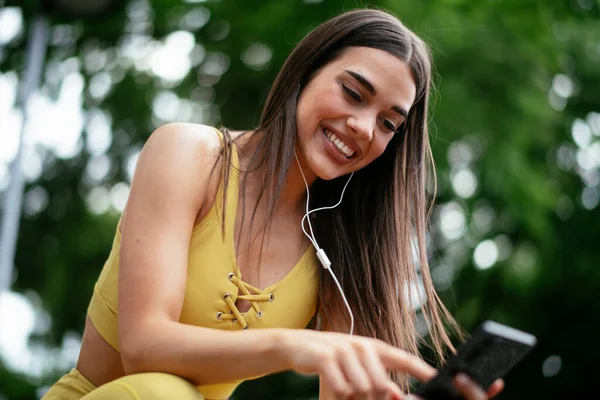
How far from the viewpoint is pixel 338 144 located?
229cm

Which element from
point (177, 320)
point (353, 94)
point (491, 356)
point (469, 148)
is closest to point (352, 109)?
point (353, 94)

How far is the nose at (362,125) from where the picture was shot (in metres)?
2.25

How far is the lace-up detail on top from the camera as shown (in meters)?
2.22

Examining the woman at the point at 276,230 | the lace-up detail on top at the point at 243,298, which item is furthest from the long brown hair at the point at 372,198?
the lace-up detail on top at the point at 243,298

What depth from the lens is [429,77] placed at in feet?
7.97

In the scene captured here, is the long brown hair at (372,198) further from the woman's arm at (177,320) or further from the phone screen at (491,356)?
the phone screen at (491,356)

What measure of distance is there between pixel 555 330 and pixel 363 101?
7152 millimetres

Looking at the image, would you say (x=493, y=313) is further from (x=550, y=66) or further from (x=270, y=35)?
(x=270, y=35)

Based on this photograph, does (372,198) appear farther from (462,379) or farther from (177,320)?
(462,379)

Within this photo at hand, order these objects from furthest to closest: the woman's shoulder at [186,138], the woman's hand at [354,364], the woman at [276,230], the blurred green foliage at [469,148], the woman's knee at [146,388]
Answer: the blurred green foliage at [469,148] < the woman's shoulder at [186,138] < the woman at [276,230] < the woman's knee at [146,388] < the woman's hand at [354,364]

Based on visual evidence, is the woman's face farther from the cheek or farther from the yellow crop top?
the yellow crop top

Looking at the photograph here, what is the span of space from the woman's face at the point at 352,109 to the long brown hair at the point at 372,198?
0.04m

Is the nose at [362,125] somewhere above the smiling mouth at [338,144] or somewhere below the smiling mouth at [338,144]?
above

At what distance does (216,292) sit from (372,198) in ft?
2.12
